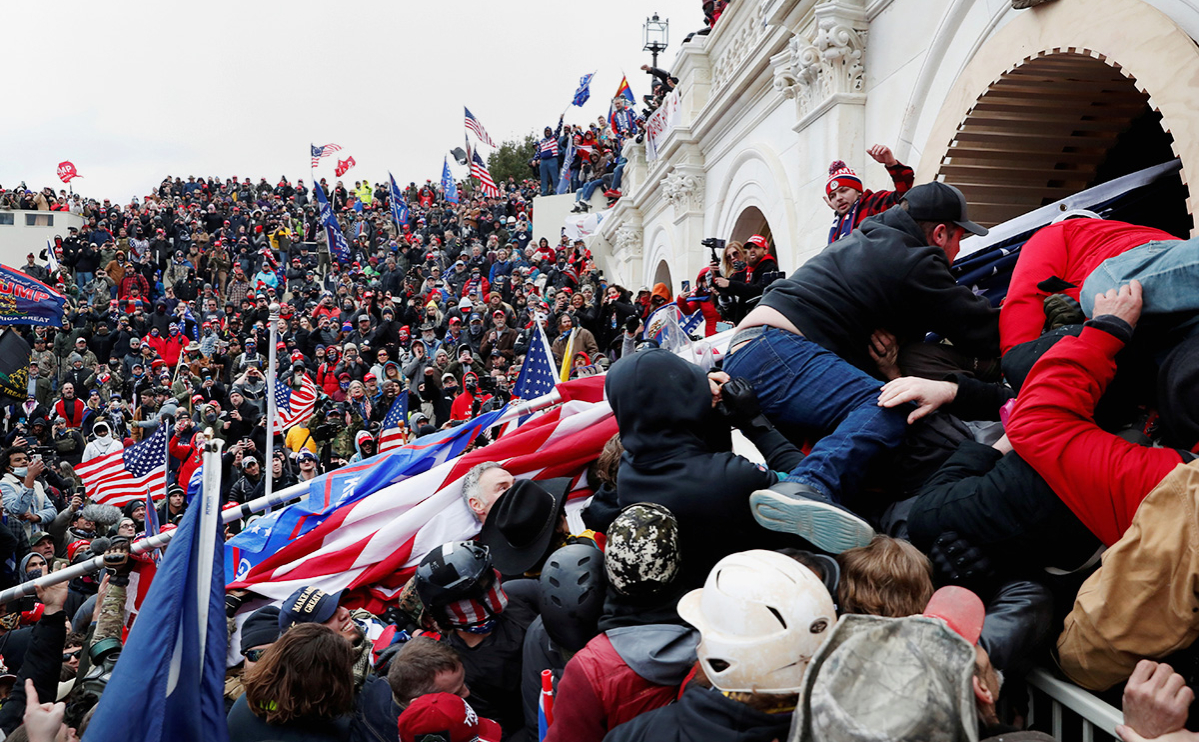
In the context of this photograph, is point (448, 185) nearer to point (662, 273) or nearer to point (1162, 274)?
point (662, 273)

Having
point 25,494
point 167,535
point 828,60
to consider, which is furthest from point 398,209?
point 167,535

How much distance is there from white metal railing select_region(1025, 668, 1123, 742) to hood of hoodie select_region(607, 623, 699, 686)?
3.09 feet

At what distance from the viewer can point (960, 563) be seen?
2.44 meters

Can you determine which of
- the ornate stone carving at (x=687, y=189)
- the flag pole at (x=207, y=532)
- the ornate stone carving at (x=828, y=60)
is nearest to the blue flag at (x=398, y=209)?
the ornate stone carving at (x=687, y=189)

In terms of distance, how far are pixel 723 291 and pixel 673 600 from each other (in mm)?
4497

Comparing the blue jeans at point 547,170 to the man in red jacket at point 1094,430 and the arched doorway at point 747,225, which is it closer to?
the arched doorway at point 747,225

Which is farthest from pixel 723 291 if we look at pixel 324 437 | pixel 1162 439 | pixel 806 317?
pixel 324 437

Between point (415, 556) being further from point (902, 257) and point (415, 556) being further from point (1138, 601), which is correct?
point (1138, 601)

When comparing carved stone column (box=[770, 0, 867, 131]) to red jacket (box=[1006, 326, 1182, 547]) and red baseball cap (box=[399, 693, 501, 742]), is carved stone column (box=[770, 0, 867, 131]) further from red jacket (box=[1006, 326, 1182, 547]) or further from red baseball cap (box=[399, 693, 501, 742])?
red baseball cap (box=[399, 693, 501, 742])

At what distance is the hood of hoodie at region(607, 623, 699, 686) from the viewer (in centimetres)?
241

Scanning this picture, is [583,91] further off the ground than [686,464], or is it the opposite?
[583,91]

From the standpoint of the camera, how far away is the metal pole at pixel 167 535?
14.4ft

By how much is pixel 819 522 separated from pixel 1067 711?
2.80 ft

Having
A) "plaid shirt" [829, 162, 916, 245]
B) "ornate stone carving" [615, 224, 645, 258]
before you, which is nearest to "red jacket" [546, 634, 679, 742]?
"plaid shirt" [829, 162, 916, 245]
